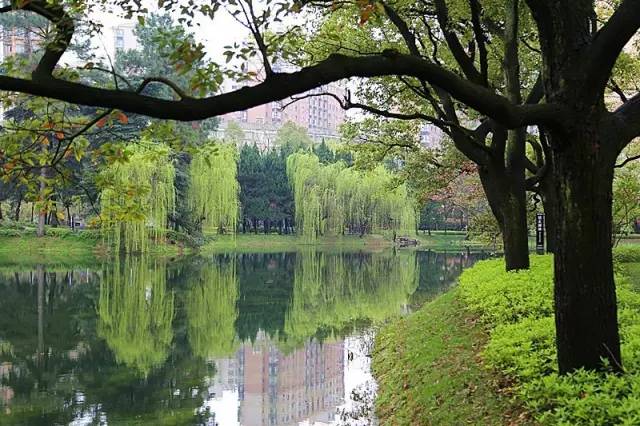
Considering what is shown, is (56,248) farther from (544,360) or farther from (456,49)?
(544,360)

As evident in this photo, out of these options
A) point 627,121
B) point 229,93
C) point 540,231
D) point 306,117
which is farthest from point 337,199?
point 306,117

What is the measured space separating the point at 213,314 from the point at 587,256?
12.1m

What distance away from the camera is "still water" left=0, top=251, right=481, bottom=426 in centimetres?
811

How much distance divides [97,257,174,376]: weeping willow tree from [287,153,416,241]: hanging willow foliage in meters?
16.3

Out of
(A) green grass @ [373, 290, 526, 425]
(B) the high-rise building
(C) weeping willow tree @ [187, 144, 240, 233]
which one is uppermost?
(B) the high-rise building

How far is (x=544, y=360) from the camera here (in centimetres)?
480

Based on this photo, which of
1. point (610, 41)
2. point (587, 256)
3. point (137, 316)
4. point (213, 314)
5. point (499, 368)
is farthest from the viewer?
point (213, 314)

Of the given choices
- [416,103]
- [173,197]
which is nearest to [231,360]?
[416,103]

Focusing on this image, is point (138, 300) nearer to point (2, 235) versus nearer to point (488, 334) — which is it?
point (488, 334)

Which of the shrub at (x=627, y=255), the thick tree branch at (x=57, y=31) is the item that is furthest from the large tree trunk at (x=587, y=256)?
the shrub at (x=627, y=255)

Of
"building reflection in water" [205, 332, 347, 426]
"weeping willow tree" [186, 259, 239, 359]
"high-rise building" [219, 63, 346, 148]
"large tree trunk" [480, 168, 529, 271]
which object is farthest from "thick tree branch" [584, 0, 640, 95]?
"high-rise building" [219, 63, 346, 148]

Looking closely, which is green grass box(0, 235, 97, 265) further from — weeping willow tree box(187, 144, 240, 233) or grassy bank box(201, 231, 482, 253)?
grassy bank box(201, 231, 482, 253)

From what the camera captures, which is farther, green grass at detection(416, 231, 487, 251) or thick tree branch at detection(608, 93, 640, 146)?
green grass at detection(416, 231, 487, 251)

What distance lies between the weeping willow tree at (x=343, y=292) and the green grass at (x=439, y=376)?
3383mm
